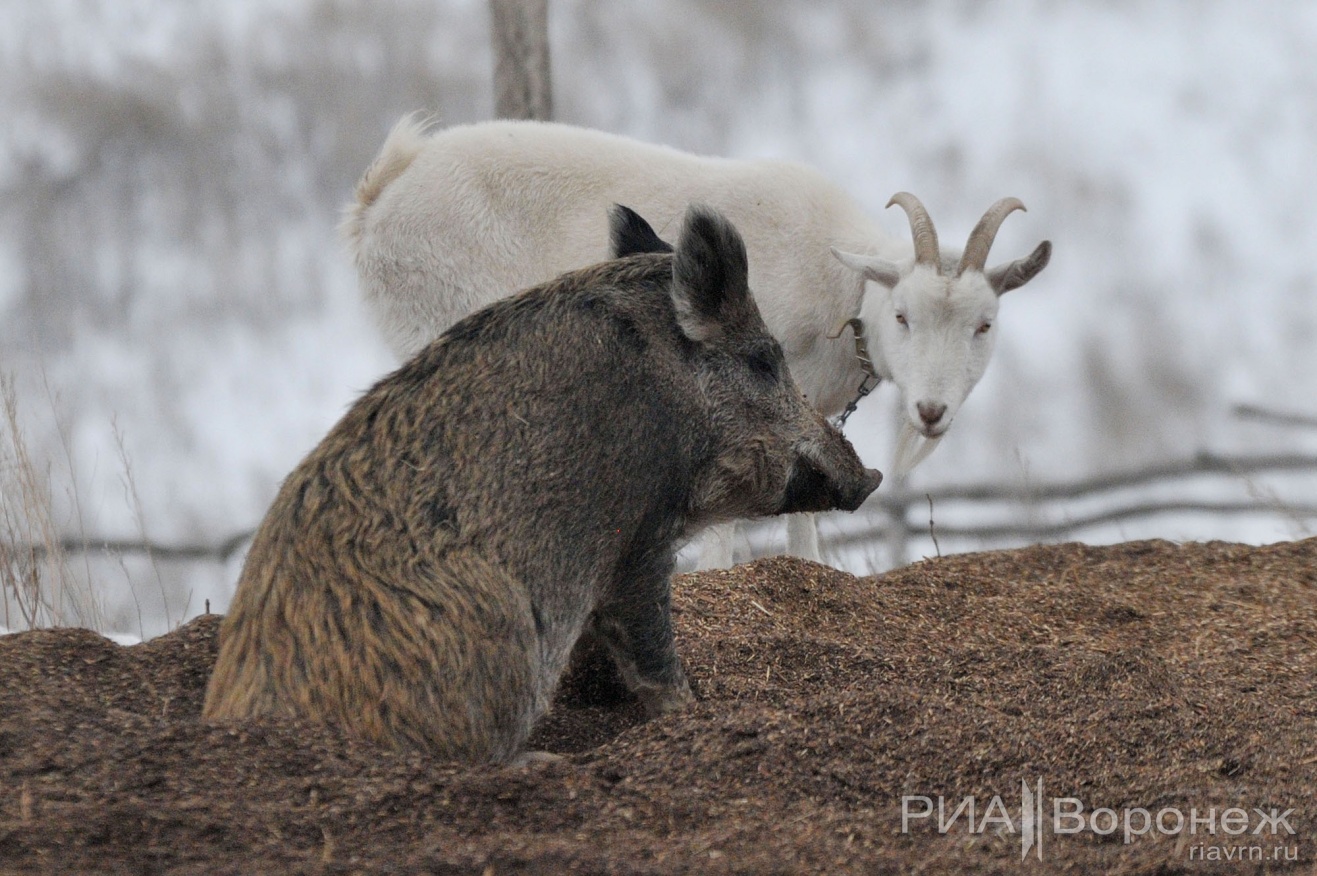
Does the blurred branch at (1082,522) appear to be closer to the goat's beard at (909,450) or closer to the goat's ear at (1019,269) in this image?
the goat's beard at (909,450)

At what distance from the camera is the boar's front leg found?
3812 mm

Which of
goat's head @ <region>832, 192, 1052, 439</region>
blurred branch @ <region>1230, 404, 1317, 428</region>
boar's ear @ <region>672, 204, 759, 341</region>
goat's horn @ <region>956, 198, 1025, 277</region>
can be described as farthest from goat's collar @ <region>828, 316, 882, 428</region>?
blurred branch @ <region>1230, 404, 1317, 428</region>

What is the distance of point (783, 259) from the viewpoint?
7219mm

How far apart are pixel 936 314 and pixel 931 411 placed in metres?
0.50

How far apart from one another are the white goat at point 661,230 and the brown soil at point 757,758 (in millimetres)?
1854

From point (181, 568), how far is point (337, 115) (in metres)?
4.29

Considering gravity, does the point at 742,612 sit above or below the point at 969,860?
above

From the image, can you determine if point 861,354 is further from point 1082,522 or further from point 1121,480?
point 1121,480

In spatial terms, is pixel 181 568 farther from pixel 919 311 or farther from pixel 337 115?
pixel 919 311

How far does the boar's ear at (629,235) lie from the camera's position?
447cm

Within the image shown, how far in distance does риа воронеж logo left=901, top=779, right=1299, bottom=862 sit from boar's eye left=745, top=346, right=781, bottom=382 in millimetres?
1309

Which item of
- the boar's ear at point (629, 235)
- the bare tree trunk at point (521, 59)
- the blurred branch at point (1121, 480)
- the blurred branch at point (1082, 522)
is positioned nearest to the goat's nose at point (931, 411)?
the boar's ear at point (629, 235)

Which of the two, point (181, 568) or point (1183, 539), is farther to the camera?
point (181, 568)

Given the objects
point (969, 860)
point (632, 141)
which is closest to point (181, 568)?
point (632, 141)
